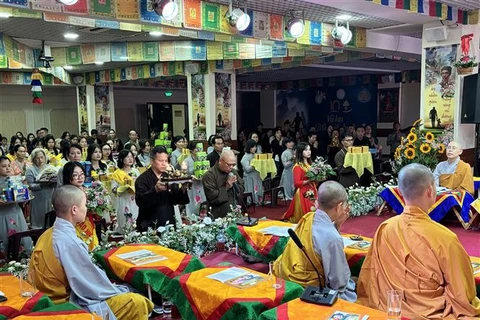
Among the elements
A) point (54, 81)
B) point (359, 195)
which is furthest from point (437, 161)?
point (54, 81)

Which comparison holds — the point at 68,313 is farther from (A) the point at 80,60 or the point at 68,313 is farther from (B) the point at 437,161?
(A) the point at 80,60

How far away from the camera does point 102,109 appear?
51.6 ft

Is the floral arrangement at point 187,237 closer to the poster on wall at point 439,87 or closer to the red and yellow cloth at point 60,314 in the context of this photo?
the red and yellow cloth at point 60,314

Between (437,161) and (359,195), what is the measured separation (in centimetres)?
129

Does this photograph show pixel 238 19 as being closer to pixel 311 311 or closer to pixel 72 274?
pixel 72 274

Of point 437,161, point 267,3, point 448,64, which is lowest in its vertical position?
point 437,161

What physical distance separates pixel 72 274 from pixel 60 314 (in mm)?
398

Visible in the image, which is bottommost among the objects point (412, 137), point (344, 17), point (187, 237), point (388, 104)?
point (187, 237)

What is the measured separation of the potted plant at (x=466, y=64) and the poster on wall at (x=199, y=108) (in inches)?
236

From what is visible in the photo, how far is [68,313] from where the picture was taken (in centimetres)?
238

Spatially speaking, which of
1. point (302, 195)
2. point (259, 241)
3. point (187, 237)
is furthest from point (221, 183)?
point (302, 195)

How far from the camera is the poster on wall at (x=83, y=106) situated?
15695mm

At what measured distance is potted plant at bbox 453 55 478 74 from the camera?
7.01 meters

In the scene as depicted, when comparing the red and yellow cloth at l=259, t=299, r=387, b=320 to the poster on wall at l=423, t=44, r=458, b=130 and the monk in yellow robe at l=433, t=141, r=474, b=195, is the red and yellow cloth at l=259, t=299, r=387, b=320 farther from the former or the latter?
the poster on wall at l=423, t=44, r=458, b=130
